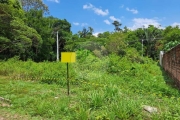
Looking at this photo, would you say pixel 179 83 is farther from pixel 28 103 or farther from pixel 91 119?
pixel 28 103

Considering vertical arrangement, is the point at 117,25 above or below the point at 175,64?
above

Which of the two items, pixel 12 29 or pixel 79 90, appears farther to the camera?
pixel 12 29

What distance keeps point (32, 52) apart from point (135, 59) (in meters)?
14.4

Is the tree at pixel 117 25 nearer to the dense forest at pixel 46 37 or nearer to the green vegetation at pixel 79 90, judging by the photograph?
the dense forest at pixel 46 37

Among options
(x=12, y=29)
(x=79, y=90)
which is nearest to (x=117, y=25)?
(x=12, y=29)

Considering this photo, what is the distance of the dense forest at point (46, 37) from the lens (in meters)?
13.2

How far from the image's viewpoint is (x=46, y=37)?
23984mm

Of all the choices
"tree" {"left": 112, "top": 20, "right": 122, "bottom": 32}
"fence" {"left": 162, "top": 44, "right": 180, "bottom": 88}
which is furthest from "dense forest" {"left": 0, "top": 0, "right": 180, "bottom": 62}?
"fence" {"left": 162, "top": 44, "right": 180, "bottom": 88}

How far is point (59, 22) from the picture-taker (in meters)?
32.1

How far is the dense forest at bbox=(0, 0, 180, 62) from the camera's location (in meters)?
13.2

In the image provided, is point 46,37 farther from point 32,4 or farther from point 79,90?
point 79,90

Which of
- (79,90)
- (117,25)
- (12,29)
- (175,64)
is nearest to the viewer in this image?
(79,90)

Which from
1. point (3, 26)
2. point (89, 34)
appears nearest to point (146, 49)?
point (89, 34)

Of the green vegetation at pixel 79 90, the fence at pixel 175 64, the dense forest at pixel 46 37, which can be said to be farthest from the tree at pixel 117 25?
the fence at pixel 175 64
